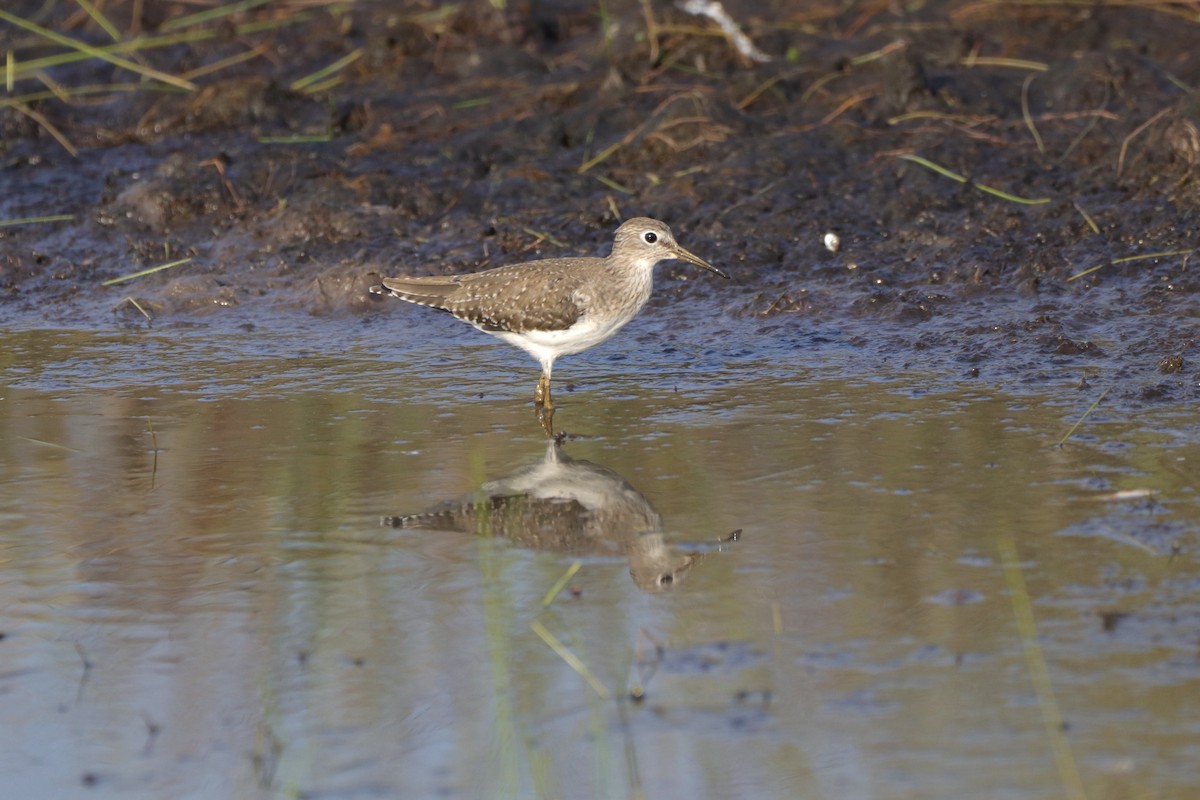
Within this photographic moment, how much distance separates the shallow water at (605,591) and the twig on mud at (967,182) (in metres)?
2.36

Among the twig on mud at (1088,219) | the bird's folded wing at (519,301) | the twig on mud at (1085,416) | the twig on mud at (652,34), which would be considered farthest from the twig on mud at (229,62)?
the twig on mud at (1085,416)

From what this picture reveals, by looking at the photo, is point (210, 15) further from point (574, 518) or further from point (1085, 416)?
point (1085, 416)

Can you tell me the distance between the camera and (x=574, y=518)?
6527mm

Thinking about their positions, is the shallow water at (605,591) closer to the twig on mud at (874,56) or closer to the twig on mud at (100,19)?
the twig on mud at (874,56)

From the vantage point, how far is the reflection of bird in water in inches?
234

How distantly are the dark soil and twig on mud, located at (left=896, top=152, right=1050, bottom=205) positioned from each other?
5cm

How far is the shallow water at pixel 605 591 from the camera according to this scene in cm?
453

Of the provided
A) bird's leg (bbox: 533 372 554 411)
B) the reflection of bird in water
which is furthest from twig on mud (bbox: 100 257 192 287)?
the reflection of bird in water

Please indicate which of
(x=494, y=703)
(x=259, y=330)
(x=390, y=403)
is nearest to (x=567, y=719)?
(x=494, y=703)

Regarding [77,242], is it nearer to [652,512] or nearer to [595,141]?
[595,141]

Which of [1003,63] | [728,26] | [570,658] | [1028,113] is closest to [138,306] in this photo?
[728,26]

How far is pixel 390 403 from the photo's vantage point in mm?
8281

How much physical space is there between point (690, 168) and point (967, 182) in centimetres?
194

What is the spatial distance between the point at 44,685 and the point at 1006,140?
8079 mm
